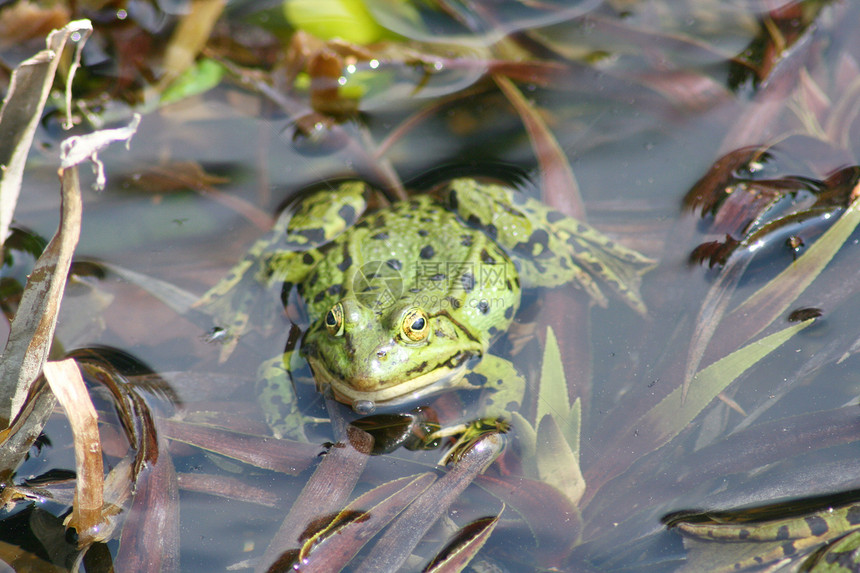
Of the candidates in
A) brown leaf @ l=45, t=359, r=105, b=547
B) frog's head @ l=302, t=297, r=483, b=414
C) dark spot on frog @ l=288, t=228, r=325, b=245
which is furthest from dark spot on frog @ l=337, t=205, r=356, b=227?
brown leaf @ l=45, t=359, r=105, b=547

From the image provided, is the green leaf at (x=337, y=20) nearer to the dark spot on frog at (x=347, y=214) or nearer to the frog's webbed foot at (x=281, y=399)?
the dark spot on frog at (x=347, y=214)

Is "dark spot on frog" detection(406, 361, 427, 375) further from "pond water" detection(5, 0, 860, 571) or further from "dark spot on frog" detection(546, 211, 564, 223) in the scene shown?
"dark spot on frog" detection(546, 211, 564, 223)

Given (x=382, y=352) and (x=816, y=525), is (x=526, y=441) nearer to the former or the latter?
(x=382, y=352)

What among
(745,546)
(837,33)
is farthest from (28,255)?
(837,33)

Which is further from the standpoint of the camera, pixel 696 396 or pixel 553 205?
pixel 553 205

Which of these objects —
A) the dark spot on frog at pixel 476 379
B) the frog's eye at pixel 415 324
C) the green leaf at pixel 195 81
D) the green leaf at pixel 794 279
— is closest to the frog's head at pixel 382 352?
the frog's eye at pixel 415 324

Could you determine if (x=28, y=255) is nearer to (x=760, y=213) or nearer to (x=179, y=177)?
(x=179, y=177)

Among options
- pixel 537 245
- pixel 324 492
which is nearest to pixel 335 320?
pixel 324 492
